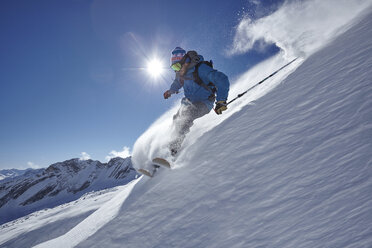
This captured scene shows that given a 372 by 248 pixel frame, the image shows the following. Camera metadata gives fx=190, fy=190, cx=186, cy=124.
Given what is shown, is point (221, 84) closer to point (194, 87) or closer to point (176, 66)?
point (194, 87)

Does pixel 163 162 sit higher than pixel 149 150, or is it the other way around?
pixel 149 150

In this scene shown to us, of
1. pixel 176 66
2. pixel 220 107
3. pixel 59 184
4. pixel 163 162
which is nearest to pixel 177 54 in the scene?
pixel 176 66

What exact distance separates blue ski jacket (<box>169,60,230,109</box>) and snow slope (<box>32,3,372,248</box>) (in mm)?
1329

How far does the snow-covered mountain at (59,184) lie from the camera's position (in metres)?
120

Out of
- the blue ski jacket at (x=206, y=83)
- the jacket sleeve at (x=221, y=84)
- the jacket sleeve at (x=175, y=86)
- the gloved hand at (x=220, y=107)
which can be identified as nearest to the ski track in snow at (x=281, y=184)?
the gloved hand at (x=220, y=107)

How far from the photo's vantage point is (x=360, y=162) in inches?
53.1

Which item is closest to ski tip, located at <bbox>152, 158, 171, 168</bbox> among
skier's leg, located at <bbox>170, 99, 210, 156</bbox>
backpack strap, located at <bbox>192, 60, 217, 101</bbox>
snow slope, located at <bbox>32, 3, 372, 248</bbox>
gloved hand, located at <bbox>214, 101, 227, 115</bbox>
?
snow slope, located at <bbox>32, 3, 372, 248</bbox>

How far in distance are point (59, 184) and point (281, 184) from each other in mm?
166552

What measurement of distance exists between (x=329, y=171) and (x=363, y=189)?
304 millimetres

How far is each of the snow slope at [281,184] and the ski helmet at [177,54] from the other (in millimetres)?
2925

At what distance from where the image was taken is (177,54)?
5.29 m

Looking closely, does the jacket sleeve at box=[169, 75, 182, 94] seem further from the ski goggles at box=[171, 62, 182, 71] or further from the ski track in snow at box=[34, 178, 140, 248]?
the ski track in snow at box=[34, 178, 140, 248]

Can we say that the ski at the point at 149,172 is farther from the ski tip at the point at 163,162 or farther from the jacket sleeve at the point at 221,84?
the jacket sleeve at the point at 221,84

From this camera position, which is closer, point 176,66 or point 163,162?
point 163,162
